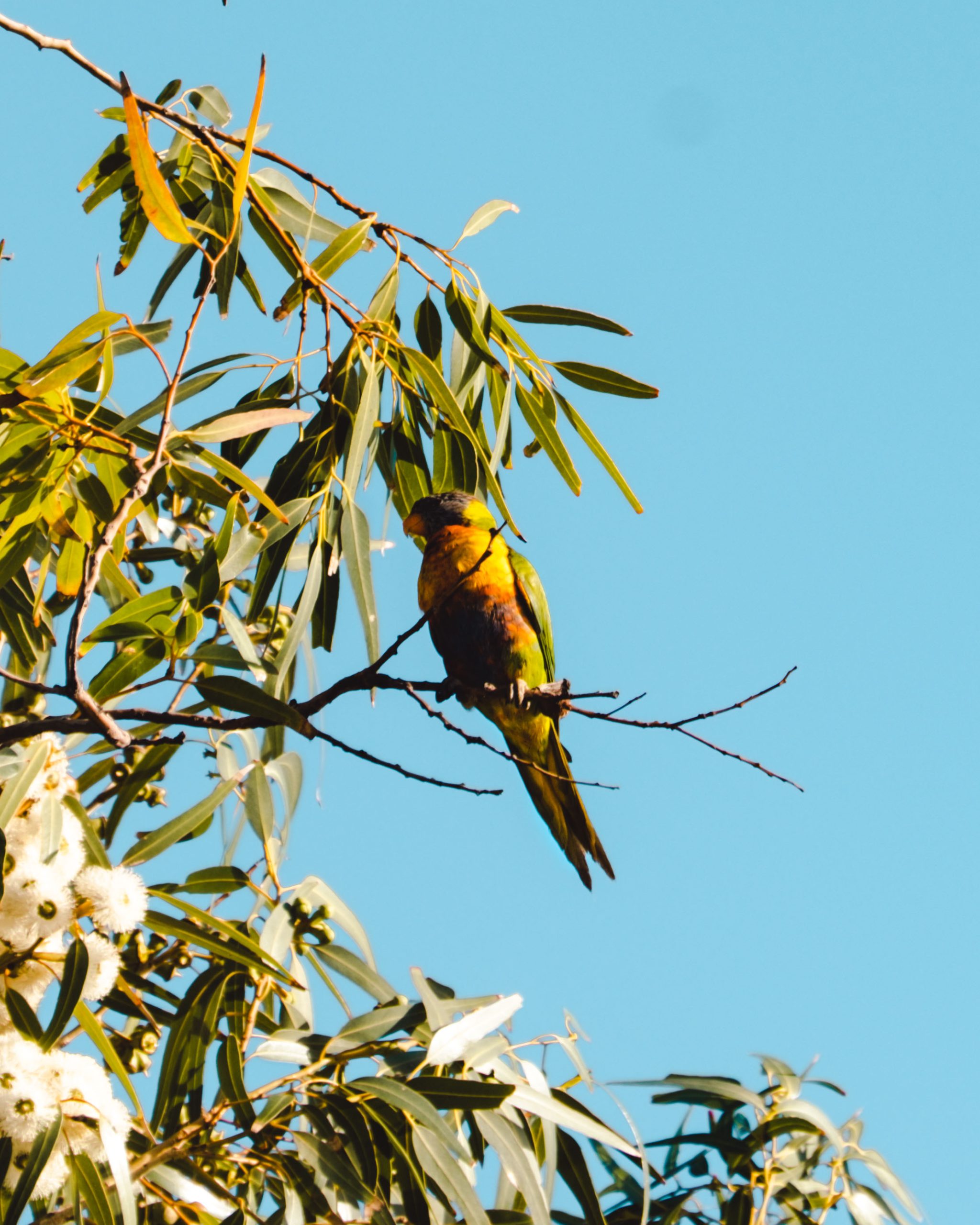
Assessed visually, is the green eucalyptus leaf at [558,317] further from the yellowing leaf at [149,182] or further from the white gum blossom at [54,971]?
the white gum blossom at [54,971]

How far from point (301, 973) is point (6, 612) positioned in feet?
2.60

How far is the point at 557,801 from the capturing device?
8.95 feet

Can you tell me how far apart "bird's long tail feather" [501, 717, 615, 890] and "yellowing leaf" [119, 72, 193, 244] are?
1.49 meters

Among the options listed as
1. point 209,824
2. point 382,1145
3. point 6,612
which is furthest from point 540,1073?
point 6,612

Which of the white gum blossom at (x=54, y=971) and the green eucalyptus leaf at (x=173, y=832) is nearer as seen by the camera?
the white gum blossom at (x=54, y=971)

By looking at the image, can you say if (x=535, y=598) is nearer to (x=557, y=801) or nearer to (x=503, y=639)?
(x=503, y=639)

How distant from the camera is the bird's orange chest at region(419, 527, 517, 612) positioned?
276cm

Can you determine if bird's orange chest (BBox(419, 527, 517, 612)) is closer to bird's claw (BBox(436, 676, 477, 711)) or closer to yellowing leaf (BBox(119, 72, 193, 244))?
bird's claw (BBox(436, 676, 477, 711))

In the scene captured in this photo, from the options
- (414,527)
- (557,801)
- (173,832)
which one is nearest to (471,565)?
(414,527)

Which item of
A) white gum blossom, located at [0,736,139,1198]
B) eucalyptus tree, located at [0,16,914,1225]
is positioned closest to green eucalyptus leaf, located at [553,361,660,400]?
eucalyptus tree, located at [0,16,914,1225]

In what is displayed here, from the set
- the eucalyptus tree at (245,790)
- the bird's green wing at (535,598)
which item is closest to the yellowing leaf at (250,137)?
the eucalyptus tree at (245,790)

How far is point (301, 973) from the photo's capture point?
6.84 feet

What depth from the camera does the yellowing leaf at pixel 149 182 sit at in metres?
1.39

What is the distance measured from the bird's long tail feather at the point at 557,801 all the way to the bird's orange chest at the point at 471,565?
1.07 feet
